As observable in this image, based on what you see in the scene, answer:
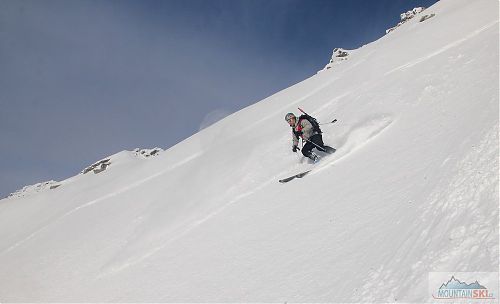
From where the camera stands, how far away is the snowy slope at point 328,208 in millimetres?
6082

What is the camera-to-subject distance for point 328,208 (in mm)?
9617

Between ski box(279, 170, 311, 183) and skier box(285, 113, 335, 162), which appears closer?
ski box(279, 170, 311, 183)

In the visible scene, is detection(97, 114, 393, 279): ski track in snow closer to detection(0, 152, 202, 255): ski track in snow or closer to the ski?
the ski

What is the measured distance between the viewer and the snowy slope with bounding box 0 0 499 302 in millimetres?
6082

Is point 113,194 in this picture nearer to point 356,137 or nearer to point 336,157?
point 336,157

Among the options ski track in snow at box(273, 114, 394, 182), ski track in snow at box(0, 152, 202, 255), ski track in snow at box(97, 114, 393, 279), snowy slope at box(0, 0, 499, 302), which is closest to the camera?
snowy slope at box(0, 0, 499, 302)

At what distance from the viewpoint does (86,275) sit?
48.1 ft

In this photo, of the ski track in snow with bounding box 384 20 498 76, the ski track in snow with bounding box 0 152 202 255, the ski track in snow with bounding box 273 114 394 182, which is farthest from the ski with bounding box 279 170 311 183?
the ski track in snow with bounding box 0 152 202 255

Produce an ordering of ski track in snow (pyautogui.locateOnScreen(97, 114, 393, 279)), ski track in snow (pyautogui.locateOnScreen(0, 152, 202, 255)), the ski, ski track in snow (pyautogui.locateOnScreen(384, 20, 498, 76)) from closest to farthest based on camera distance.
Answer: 1. ski track in snow (pyautogui.locateOnScreen(97, 114, 393, 279))
2. the ski
3. ski track in snow (pyautogui.locateOnScreen(384, 20, 498, 76))
4. ski track in snow (pyautogui.locateOnScreen(0, 152, 202, 255))

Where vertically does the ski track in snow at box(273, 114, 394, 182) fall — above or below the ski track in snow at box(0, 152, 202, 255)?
below

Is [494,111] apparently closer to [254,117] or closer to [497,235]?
[497,235]

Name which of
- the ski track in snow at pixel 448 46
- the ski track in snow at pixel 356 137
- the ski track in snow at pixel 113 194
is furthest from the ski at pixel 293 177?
the ski track in snow at pixel 113 194

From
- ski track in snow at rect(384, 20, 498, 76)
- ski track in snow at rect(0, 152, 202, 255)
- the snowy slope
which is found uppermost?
ski track in snow at rect(0, 152, 202, 255)

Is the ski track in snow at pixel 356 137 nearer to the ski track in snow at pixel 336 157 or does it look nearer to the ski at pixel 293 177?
the ski track in snow at pixel 336 157
